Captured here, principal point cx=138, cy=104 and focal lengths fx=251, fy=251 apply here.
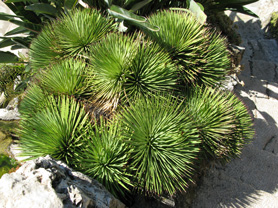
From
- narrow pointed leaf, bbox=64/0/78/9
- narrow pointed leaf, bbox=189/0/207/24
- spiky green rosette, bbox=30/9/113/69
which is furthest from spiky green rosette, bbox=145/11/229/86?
narrow pointed leaf, bbox=64/0/78/9

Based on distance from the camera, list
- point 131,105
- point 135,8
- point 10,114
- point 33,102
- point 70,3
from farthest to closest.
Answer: point 10,114 → point 135,8 → point 70,3 → point 33,102 → point 131,105

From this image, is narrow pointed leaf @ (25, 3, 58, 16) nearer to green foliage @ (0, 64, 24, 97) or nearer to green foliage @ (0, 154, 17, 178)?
green foliage @ (0, 64, 24, 97)

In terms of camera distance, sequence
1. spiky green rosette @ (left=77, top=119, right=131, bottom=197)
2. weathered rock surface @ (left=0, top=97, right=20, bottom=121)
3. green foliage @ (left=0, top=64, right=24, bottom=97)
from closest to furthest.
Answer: spiky green rosette @ (left=77, top=119, right=131, bottom=197)
weathered rock surface @ (left=0, top=97, right=20, bottom=121)
green foliage @ (left=0, top=64, right=24, bottom=97)

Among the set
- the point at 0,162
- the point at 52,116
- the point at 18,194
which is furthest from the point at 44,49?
the point at 18,194

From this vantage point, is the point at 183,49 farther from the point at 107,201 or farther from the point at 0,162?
the point at 0,162

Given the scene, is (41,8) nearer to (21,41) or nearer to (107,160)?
(21,41)

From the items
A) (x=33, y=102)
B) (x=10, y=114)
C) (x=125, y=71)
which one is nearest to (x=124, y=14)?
(x=125, y=71)
